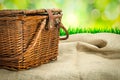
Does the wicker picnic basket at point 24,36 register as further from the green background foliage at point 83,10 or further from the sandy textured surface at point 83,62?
the green background foliage at point 83,10

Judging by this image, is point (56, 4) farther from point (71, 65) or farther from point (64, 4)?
point (71, 65)

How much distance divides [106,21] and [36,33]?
0.67m

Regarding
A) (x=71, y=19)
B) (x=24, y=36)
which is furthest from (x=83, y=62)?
(x=71, y=19)

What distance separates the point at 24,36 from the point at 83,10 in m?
0.66

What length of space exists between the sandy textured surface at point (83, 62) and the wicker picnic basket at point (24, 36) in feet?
0.11

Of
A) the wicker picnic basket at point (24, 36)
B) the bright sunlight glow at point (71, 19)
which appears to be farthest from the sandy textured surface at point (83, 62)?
the bright sunlight glow at point (71, 19)

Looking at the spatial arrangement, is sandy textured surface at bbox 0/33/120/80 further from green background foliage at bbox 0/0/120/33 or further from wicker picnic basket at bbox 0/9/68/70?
green background foliage at bbox 0/0/120/33

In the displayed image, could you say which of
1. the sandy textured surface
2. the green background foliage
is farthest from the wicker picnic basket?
the green background foliage

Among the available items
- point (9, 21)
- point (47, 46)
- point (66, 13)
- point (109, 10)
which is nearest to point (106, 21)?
point (109, 10)

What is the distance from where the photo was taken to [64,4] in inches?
59.2

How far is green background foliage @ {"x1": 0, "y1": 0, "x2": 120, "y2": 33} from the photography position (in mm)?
1498

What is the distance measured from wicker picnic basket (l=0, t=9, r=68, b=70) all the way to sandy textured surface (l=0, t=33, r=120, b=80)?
3cm

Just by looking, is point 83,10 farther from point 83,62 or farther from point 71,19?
point 83,62

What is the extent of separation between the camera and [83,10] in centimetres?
151
